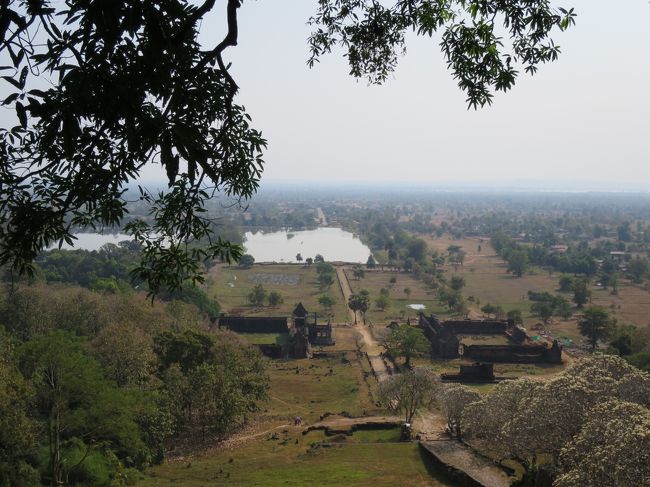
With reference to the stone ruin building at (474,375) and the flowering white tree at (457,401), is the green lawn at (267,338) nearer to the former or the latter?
the stone ruin building at (474,375)

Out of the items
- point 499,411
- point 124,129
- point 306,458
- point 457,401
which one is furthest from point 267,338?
point 124,129

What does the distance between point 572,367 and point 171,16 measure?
1805 cm

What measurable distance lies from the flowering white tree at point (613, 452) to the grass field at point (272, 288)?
116 ft

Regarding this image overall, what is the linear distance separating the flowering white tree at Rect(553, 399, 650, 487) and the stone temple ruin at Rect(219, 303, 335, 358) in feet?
85.2

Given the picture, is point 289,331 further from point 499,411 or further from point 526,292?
point 526,292

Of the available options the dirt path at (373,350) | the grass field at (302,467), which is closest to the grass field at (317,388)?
the dirt path at (373,350)

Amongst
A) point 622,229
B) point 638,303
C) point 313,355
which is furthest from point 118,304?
point 622,229

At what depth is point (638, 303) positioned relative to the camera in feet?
184

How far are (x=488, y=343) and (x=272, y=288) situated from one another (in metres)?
30.2

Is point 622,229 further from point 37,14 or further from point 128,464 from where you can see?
point 37,14

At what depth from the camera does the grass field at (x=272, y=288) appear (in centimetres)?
5131

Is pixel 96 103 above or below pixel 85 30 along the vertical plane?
below

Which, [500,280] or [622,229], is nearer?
Answer: [500,280]

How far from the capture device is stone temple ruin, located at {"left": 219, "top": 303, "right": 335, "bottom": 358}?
36.9 m
